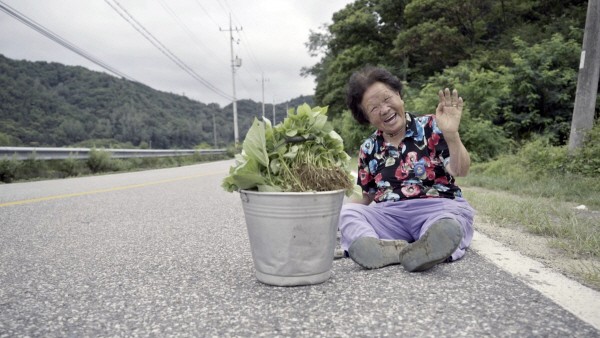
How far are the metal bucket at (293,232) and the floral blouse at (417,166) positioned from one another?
3.07 feet

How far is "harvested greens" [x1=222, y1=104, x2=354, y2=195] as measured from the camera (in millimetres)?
2158

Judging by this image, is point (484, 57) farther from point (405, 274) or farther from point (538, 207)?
point (405, 274)

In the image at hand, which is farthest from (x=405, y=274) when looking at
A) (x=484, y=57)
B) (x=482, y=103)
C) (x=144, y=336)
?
(x=484, y=57)

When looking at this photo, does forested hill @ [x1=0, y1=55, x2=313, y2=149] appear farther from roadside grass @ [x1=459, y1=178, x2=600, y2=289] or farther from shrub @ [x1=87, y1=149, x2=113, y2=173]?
roadside grass @ [x1=459, y1=178, x2=600, y2=289]

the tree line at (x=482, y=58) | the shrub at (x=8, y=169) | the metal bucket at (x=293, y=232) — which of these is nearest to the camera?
the metal bucket at (x=293, y=232)

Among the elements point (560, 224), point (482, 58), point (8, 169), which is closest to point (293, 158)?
point (560, 224)

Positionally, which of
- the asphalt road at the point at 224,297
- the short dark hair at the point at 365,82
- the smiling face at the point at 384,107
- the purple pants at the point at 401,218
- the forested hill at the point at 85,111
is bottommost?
the asphalt road at the point at 224,297

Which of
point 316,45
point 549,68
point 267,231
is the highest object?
point 316,45

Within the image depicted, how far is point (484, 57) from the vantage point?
55.1 feet

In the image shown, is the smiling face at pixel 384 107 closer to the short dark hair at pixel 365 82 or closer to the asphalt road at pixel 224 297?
the short dark hair at pixel 365 82

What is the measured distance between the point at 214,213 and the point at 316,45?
127ft

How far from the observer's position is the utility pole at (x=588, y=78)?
674cm

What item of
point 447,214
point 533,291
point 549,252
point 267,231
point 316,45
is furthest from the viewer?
point 316,45

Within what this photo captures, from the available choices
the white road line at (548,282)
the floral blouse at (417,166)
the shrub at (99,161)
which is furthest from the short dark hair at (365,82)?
the shrub at (99,161)
